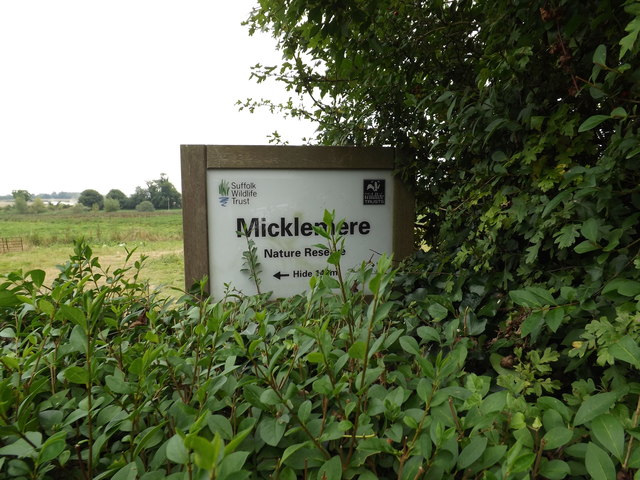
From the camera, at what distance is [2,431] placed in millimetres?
593

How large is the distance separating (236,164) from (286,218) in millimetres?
493

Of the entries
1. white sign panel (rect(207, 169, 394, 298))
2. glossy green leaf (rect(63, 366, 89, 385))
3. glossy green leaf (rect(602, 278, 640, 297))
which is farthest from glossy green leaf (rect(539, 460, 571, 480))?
white sign panel (rect(207, 169, 394, 298))

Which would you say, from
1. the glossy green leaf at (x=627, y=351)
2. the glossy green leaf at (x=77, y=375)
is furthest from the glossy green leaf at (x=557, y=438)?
the glossy green leaf at (x=77, y=375)

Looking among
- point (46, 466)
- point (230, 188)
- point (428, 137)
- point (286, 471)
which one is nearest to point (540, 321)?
point (286, 471)

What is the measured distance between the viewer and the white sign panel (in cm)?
250

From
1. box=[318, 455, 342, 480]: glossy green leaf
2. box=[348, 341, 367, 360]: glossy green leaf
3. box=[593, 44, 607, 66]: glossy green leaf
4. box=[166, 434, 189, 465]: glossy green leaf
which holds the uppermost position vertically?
box=[593, 44, 607, 66]: glossy green leaf

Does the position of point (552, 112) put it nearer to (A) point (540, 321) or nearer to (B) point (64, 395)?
(A) point (540, 321)

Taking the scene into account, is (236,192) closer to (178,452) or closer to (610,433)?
(178,452)

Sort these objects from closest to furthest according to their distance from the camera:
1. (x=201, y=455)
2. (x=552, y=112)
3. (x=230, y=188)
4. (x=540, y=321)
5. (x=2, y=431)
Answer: (x=201, y=455) < (x=2, y=431) < (x=540, y=321) < (x=552, y=112) < (x=230, y=188)

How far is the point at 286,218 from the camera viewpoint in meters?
2.57

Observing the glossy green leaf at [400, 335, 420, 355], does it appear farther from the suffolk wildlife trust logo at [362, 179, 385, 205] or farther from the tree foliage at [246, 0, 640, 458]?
the suffolk wildlife trust logo at [362, 179, 385, 205]

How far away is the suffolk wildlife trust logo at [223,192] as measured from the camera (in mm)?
2467

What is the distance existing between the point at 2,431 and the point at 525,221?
160 centimetres

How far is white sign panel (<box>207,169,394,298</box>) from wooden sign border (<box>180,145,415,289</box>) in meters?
0.04
